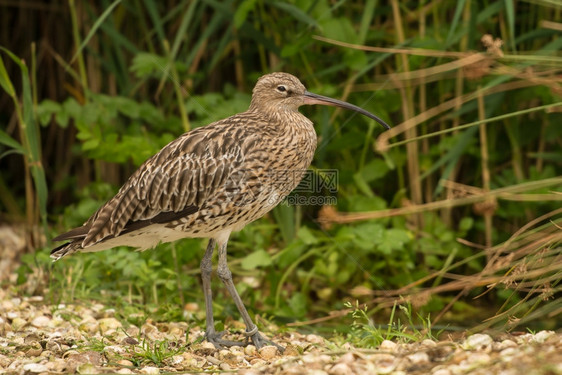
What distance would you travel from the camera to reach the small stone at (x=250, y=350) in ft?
15.5

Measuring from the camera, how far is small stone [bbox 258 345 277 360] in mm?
4567

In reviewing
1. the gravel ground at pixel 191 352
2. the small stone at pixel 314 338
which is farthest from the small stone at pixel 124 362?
the small stone at pixel 314 338

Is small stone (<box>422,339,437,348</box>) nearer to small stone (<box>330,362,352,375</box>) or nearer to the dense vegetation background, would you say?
small stone (<box>330,362,352,375</box>)

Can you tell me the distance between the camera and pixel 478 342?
3781 mm

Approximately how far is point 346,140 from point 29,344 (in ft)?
9.76

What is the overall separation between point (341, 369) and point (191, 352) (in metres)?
1.32

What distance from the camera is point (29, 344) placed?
441 cm

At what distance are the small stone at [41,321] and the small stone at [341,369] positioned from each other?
227 centimetres

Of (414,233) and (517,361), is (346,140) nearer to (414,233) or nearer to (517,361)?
(414,233)

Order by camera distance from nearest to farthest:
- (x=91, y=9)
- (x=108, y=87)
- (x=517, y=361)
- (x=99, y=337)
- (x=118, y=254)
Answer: (x=517, y=361)
(x=99, y=337)
(x=118, y=254)
(x=91, y=9)
(x=108, y=87)

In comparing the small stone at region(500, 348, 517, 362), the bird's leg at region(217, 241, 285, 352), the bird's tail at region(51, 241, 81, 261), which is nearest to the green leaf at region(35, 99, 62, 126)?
the bird's tail at region(51, 241, 81, 261)

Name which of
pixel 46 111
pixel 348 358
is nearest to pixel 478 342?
pixel 348 358

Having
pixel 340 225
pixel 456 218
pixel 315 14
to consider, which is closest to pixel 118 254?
pixel 340 225

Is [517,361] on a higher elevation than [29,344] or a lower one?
higher
